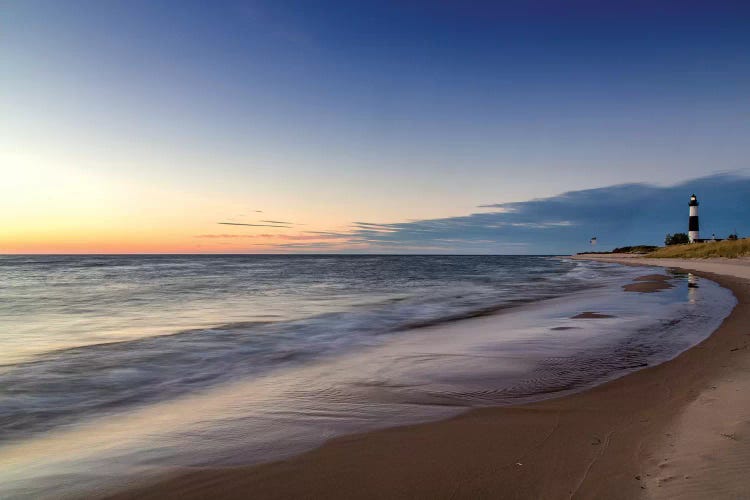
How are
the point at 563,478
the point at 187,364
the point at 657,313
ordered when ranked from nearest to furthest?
the point at 563,478, the point at 187,364, the point at 657,313

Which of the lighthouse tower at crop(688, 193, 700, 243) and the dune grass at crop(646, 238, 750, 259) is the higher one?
the lighthouse tower at crop(688, 193, 700, 243)

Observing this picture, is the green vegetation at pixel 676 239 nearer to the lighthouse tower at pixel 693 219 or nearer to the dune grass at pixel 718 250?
the lighthouse tower at pixel 693 219

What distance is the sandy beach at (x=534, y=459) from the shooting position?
3074mm

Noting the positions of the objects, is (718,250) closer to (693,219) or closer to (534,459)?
(693,219)

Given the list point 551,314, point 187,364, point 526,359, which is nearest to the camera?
point 526,359

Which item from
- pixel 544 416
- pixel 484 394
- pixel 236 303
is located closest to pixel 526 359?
pixel 484 394

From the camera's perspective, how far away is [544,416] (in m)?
4.59

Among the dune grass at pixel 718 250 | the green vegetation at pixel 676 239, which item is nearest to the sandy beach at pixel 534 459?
the dune grass at pixel 718 250

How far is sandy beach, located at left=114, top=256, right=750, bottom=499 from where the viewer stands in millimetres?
3074

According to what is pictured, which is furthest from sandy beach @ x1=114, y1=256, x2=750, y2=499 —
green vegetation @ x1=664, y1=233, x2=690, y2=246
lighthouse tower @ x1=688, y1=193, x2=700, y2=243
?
green vegetation @ x1=664, y1=233, x2=690, y2=246

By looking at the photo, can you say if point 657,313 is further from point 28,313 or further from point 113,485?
point 28,313

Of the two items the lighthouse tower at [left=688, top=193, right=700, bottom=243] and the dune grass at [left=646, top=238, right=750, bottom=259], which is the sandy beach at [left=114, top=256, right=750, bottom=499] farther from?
the lighthouse tower at [left=688, top=193, right=700, bottom=243]

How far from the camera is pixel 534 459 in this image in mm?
3543

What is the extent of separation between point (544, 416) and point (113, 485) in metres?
3.91
